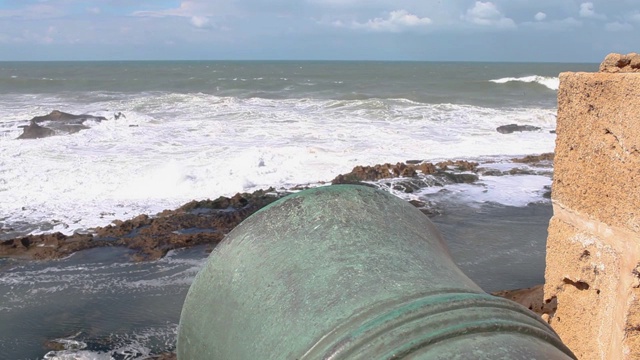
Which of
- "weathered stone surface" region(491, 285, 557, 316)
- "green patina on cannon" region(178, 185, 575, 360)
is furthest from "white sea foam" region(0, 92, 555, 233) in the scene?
"green patina on cannon" region(178, 185, 575, 360)

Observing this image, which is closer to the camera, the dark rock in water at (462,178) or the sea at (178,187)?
the sea at (178,187)

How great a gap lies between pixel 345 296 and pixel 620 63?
4.96 feet

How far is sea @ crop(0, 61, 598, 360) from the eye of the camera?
5473mm

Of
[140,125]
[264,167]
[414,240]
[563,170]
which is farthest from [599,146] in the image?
[140,125]

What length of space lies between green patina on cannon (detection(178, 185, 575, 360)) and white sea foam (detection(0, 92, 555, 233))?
6.91 meters

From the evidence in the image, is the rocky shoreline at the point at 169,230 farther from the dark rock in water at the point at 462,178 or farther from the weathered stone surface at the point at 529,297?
the weathered stone surface at the point at 529,297

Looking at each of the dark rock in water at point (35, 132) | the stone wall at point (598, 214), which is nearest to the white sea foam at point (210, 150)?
the dark rock in water at point (35, 132)

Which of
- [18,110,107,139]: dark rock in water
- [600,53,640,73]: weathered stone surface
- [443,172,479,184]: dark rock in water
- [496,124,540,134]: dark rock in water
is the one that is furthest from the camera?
[496,124,540,134]: dark rock in water

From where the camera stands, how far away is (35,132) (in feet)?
52.8

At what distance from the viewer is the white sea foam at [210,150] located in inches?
376

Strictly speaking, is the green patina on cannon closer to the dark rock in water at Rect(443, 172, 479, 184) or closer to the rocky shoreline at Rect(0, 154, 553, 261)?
the rocky shoreline at Rect(0, 154, 553, 261)

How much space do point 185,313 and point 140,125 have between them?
18.1m

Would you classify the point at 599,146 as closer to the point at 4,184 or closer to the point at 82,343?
the point at 82,343

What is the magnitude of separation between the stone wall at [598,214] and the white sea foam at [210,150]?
675 centimetres
